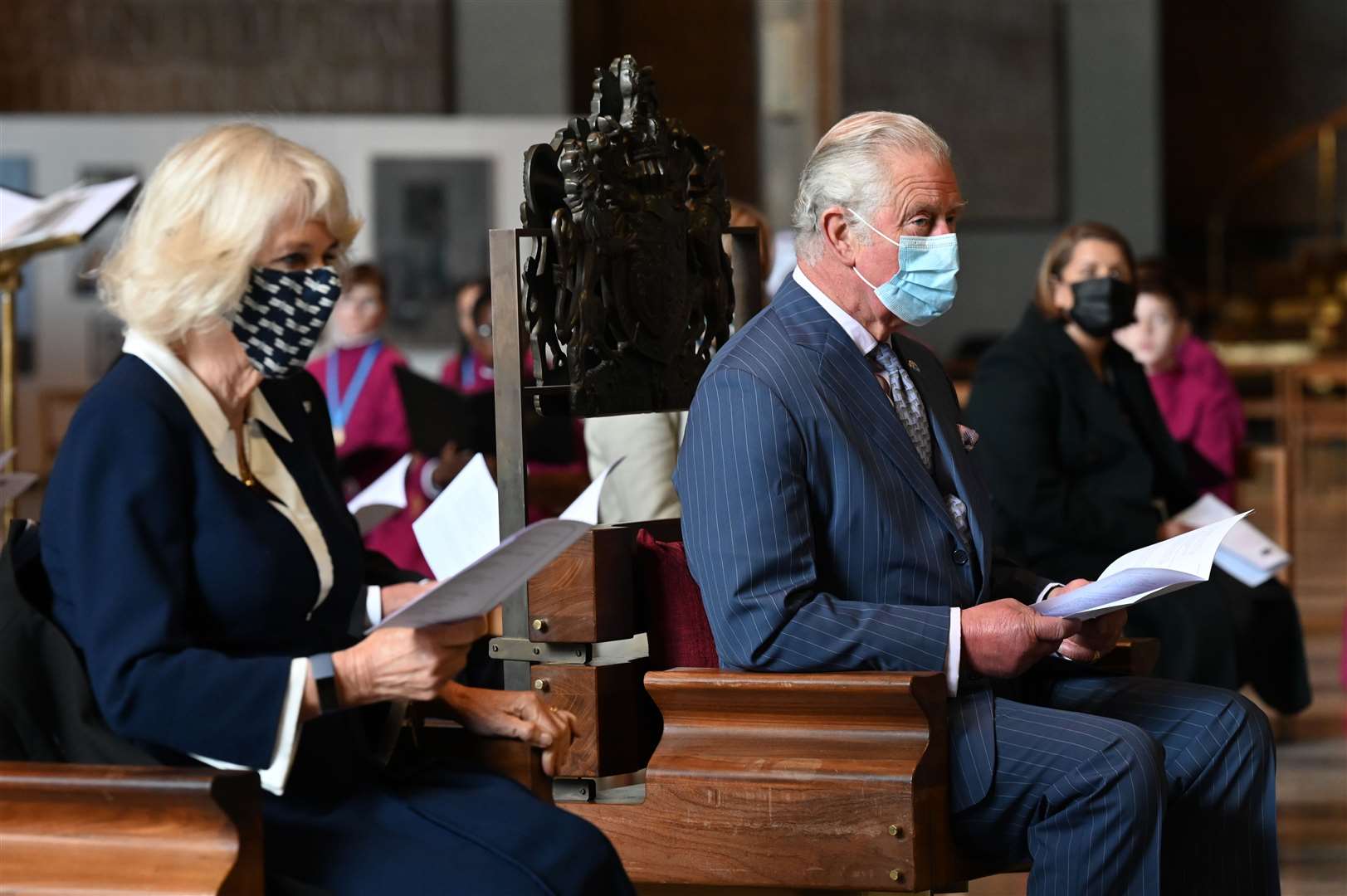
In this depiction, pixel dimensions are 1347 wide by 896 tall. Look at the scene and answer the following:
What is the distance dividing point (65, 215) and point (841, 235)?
1.91m

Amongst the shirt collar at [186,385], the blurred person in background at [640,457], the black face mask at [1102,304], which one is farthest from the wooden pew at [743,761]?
the black face mask at [1102,304]

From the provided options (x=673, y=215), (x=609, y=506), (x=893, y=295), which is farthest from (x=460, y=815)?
(x=609, y=506)

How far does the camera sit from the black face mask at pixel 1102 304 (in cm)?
454

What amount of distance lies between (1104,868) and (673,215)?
1378mm

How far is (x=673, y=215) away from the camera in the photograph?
3168 mm

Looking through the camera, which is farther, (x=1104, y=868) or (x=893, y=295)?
(x=893, y=295)

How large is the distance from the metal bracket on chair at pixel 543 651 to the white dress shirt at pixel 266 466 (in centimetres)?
56

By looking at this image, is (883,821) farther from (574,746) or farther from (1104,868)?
(574,746)

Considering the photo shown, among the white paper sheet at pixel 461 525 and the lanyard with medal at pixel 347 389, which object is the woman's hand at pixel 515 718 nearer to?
the white paper sheet at pixel 461 525

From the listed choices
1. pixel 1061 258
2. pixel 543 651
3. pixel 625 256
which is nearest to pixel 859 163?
pixel 625 256

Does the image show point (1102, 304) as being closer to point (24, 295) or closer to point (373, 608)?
point (373, 608)

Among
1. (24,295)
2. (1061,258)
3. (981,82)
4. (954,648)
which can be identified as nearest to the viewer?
(954,648)

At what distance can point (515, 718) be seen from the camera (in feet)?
7.72

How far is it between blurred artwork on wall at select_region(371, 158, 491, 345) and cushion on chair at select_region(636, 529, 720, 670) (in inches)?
421
